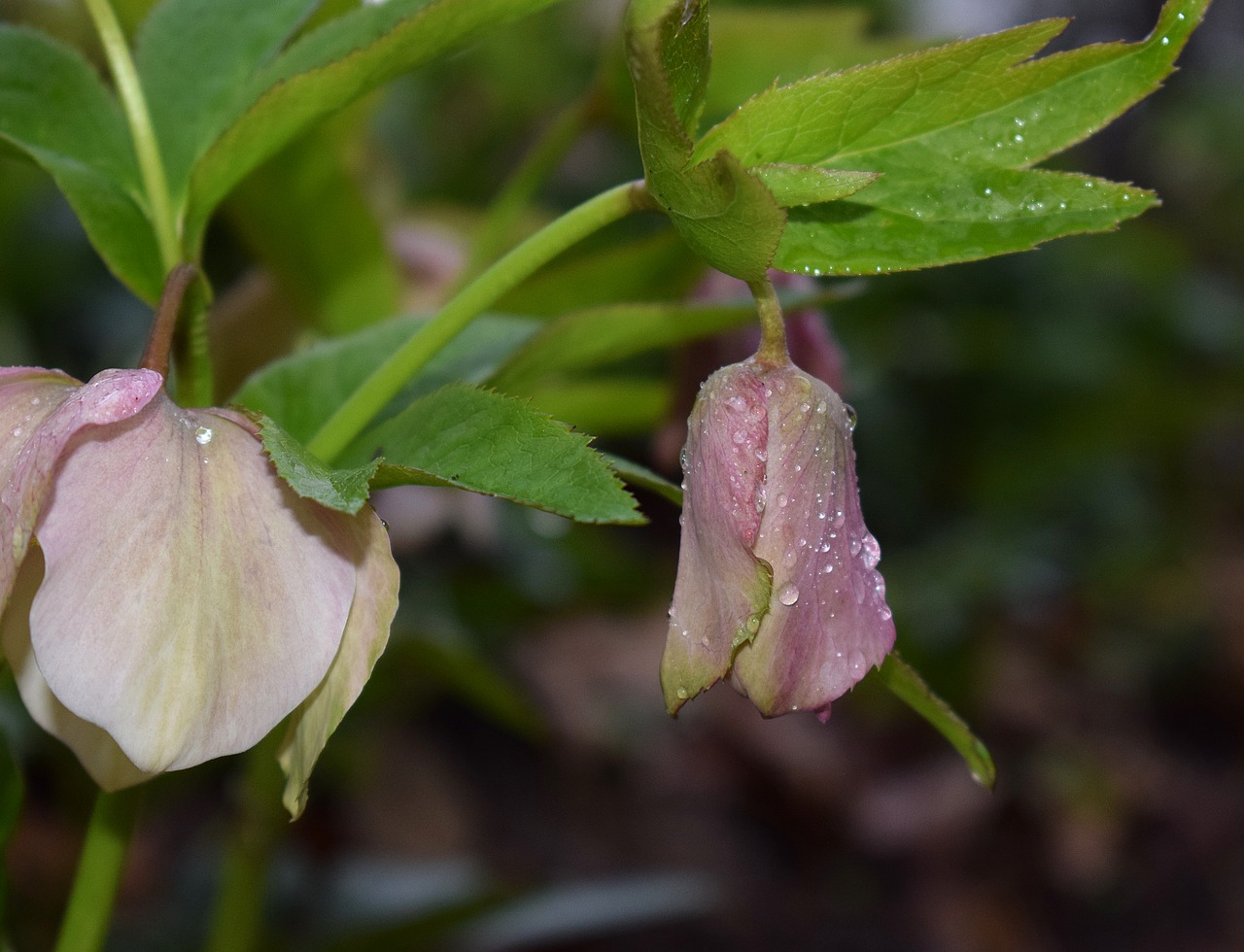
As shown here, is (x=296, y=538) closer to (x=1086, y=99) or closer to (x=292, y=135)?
(x=292, y=135)

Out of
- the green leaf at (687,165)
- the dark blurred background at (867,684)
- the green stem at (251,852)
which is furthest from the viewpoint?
the dark blurred background at (867,684)

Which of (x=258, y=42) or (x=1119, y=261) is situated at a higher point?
(x=258, y=42)

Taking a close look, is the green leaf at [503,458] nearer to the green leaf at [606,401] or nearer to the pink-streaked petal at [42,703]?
the pink-streaked petal at [42,703]

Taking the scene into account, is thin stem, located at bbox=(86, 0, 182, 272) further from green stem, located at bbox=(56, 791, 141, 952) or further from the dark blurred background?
the dark blurred background

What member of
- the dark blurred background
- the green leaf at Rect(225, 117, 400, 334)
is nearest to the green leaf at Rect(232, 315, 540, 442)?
the green leaf at Rect(225, 117, 400, 334)

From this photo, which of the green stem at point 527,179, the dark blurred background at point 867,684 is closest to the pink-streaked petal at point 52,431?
the green stem at point 527,179

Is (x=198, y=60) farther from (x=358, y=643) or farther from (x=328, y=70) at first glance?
(x=358, y=643)

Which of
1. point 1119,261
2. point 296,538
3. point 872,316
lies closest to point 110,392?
point 296,538
